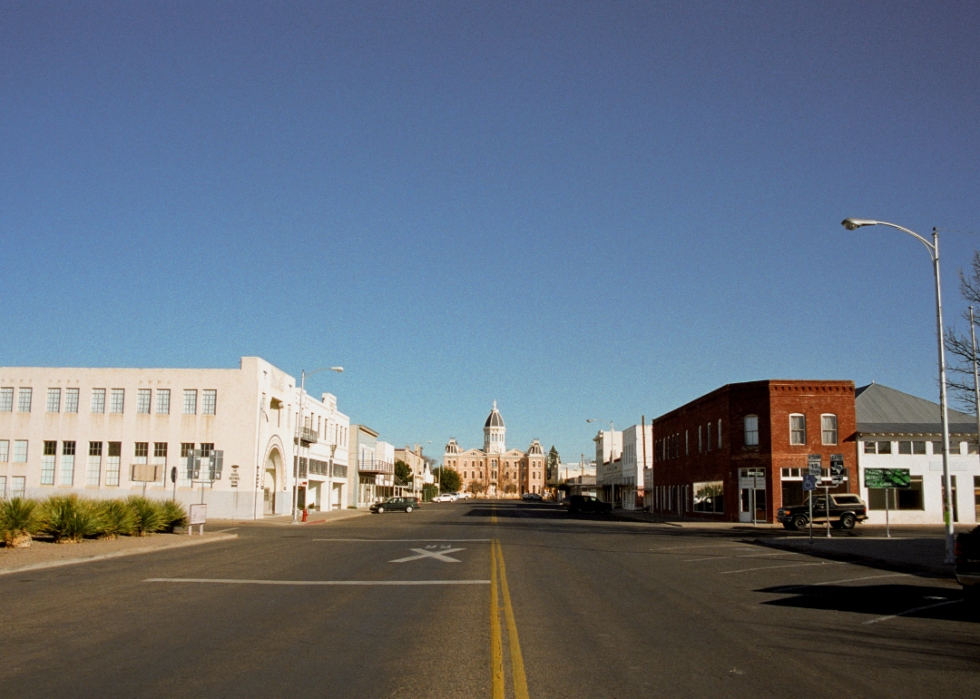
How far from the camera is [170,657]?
912cm

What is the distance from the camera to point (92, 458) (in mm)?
51781

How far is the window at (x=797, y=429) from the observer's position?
4962cm

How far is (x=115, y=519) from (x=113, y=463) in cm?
2531

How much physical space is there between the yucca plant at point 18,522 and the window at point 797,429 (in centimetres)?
3990

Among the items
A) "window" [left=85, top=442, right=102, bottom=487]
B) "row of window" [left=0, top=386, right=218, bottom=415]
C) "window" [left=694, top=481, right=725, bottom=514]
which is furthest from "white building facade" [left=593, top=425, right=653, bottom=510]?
"window" [left=85, top=442, right=102, bottom=487]

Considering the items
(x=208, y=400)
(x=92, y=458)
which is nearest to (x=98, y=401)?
(x=92, y=458)

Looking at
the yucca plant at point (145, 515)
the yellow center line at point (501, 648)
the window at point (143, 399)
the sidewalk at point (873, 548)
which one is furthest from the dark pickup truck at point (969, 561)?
the window at point (143, 399)

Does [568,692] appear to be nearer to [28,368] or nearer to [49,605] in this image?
[49,605]

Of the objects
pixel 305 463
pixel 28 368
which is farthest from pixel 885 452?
pixel 28 368

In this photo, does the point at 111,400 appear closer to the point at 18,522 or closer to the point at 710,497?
the point at 18,522

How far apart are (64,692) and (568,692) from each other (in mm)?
4552

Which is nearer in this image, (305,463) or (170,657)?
(170,657)

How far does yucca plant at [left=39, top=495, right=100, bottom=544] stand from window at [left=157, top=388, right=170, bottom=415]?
25249mm

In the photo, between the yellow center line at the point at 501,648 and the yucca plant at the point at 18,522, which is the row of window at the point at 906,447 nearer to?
the yellow center line at the point at 501,648
